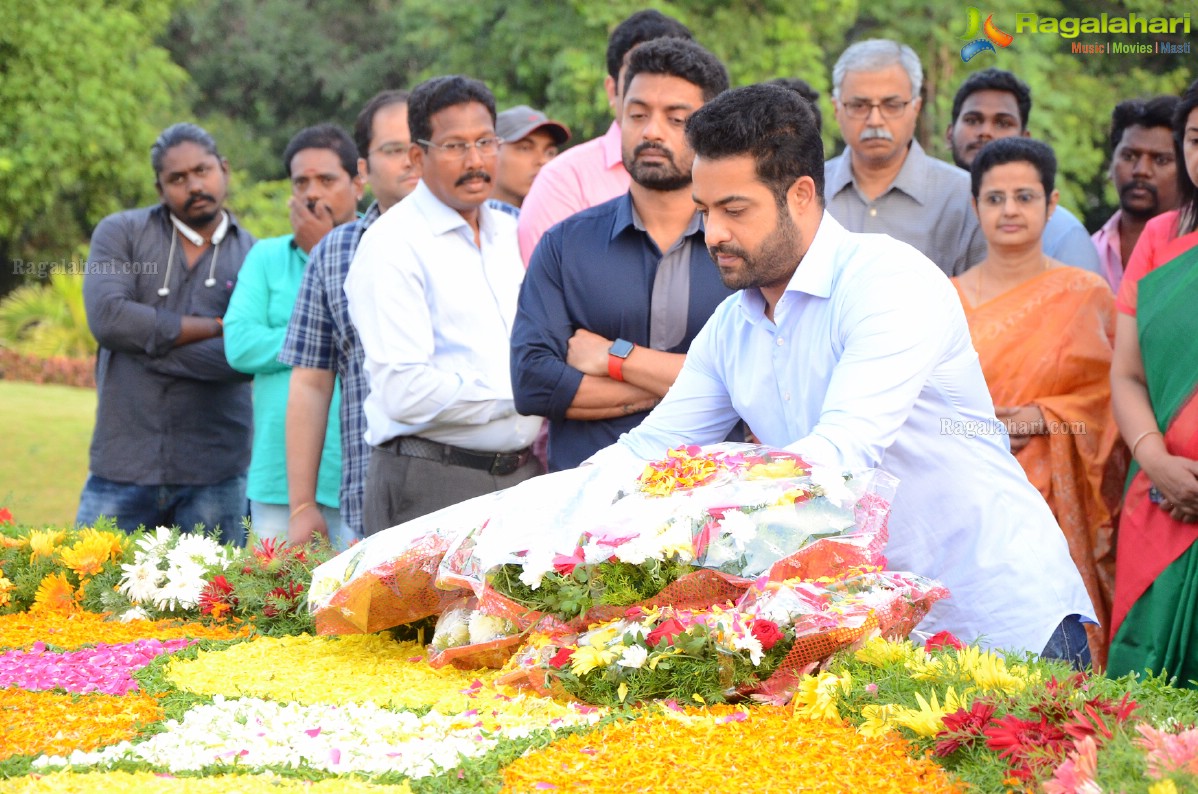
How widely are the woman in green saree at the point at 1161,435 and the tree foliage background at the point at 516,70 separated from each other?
35.0ft

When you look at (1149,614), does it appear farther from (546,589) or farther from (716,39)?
(716,39)

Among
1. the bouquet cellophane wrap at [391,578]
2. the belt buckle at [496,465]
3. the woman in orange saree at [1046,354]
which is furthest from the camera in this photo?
the woman in orange saree at [1046,354]

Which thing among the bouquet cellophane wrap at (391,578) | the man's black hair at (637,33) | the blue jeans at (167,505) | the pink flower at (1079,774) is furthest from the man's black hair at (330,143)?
the pink flower at (1079,774)

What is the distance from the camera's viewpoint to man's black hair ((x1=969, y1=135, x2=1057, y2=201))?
4.77 m

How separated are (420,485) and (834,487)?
84.9 inches

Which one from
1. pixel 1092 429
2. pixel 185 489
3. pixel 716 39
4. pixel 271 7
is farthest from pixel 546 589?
pixel 271 7

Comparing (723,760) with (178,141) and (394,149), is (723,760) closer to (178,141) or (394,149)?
(394,149)

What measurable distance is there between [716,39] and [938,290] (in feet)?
46.9

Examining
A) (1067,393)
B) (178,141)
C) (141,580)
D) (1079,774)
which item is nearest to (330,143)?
(178,141)

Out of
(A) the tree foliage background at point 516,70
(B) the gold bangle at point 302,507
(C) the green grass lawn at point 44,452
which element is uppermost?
(A) the tree foliage background at point 516,70

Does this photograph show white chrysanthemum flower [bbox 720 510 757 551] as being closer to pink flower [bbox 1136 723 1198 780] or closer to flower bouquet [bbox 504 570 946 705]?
flower bouquet [bbox 504 570 946 705]

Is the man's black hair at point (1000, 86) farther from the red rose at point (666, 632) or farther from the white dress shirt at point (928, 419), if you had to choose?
the red rose at point (666, 632)

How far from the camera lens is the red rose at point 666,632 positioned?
2.45 metres

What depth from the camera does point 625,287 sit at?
3.99m
